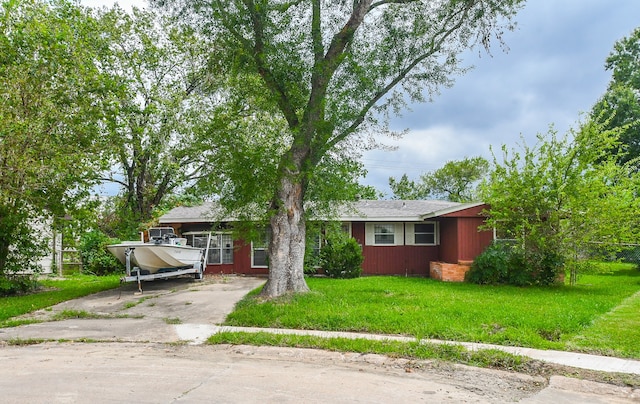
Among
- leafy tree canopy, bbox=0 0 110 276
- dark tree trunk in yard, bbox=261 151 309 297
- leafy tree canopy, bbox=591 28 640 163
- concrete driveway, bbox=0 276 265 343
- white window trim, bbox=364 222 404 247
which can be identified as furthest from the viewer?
leafy tree canopy, bbox=591 28 640 163

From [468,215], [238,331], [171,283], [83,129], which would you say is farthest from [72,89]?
[468,215]

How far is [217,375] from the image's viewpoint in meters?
6.20

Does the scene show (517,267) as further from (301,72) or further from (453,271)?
(301,72)

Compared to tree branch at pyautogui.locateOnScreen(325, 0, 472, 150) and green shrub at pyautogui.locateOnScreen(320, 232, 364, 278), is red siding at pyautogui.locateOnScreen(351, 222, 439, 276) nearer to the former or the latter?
green shrub at pyautogui.locateOnScreen(320, 232, 364, 278)

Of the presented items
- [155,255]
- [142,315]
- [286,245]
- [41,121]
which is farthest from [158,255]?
[286,245]

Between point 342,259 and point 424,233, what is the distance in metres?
4.23

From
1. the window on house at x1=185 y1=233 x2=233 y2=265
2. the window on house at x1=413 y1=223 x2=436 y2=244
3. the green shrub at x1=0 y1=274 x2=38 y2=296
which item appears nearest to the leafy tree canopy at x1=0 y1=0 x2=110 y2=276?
the green shrub at x1=0 y1=274 x2=38 y2=296

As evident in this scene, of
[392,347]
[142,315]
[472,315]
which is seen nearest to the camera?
[392,347]

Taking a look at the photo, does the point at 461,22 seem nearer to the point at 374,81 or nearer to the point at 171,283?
the point at 374,81

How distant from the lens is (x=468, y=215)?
726 inches

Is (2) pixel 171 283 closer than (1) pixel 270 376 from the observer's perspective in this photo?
No

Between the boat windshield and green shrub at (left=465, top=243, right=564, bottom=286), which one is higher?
the boat windshield

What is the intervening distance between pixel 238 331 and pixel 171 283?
964 centimetres

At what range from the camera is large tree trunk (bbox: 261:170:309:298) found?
12188 millimetres
